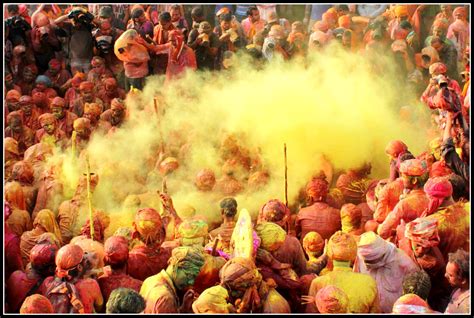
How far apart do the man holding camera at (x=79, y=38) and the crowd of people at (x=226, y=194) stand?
17 mm

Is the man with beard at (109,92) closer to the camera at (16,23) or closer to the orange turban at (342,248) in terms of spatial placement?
the camera at (16,23)

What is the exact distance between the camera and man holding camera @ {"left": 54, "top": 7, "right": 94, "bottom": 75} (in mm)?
16781

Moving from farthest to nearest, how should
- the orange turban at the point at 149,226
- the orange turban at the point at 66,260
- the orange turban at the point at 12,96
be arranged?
the orange turban at the point at 12,96
the orange turban at the point at 149,226
the orange turban at the point at 66,260

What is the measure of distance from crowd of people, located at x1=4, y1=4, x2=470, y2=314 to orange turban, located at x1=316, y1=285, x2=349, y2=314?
1 centimetres

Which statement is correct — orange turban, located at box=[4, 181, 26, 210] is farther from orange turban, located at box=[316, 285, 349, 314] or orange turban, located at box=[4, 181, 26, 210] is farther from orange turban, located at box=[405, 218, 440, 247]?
orange turban, located at box=[405, 218, 440, 247]

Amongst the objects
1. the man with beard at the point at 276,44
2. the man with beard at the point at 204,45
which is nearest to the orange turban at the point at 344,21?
the man with beard at the point at 276,44

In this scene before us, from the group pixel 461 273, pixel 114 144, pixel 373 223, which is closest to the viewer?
pixel 461 273

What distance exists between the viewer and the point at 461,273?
1426 centimetres

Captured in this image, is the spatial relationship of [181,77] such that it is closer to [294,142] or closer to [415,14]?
[294,142]

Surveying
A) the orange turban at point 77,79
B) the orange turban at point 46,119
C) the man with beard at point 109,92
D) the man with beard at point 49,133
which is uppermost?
the orange turban at point 77,79

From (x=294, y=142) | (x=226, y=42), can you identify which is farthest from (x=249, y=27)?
(x=294, y=142)

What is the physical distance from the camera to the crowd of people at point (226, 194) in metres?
14.2

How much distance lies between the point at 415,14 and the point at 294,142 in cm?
208

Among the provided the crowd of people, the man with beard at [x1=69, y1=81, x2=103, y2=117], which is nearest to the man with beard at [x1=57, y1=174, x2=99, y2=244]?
the crowd of people
